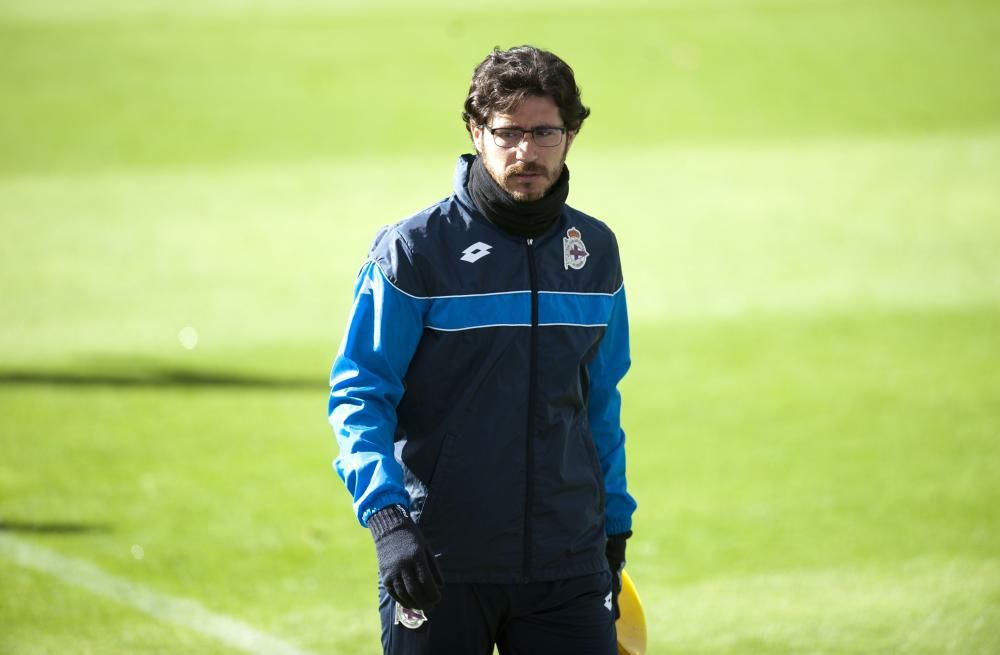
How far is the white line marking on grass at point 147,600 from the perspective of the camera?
6.69 m

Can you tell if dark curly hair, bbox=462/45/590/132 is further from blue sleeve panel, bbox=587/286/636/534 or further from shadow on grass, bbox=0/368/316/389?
shadow on grass, bbox=0/368/316/389

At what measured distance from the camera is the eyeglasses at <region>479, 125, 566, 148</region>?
12.4ft

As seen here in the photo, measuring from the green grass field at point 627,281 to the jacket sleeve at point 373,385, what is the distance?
3.17 meters

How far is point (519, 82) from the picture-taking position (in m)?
3.78

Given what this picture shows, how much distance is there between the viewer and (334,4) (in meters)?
28.2

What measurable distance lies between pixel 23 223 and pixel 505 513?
15.0m

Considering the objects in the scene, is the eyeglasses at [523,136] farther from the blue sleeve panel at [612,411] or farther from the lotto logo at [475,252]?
the blue sleeve panel at [612,411]

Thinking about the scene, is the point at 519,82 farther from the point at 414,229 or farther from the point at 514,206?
the point at 414,229

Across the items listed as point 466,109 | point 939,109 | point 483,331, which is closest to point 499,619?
point 483,331

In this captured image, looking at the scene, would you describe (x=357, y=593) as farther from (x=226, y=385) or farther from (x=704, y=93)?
(x=704, y=93)

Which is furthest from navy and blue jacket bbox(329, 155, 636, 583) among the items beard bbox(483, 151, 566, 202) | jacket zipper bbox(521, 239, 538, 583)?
beard bbox(483, 151, 566, 202)

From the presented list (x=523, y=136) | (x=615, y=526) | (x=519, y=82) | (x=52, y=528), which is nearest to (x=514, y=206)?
(x=523, y=136)

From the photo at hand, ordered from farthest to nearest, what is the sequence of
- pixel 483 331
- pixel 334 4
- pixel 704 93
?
pixel 334 4 → pixel 704 93 → pixel 483 331

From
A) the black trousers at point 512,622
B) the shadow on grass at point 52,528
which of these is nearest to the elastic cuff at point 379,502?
the black trousers at point 512,622
